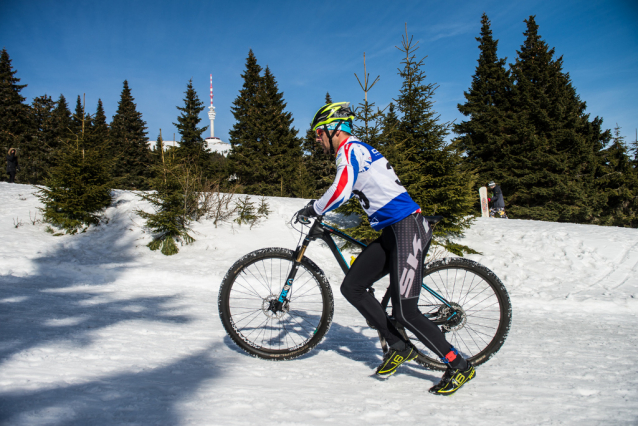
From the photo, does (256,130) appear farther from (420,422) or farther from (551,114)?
(420,422)

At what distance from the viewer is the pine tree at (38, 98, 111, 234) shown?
9.71 metres

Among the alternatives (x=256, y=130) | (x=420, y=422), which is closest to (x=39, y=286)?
(x=420, y=422)

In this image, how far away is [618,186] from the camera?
2509cm

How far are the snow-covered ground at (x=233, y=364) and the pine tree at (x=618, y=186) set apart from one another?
2034 cm

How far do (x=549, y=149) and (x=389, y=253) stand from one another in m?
30.4

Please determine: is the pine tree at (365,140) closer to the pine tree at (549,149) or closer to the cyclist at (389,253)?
the cyclist at (389,253)

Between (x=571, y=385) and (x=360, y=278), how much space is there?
180 cm

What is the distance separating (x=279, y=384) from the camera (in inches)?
98.2

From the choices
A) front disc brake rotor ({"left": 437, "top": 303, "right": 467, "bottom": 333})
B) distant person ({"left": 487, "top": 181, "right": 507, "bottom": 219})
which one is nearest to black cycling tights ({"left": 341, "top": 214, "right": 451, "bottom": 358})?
front disc brake rotor ({"left": 437, "top": 303, "right": 467, "bottom": 333})

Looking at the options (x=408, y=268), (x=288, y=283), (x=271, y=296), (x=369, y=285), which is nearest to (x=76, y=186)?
(x=271, y=296)

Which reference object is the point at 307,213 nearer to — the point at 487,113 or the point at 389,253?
the point at 389,253

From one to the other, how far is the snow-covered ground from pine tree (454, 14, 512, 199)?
2295cm

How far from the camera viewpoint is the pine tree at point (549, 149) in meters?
25.4

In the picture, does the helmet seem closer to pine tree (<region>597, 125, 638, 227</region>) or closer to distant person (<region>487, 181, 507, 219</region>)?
distant person (<region>487, 181, 507, 219</region>)
